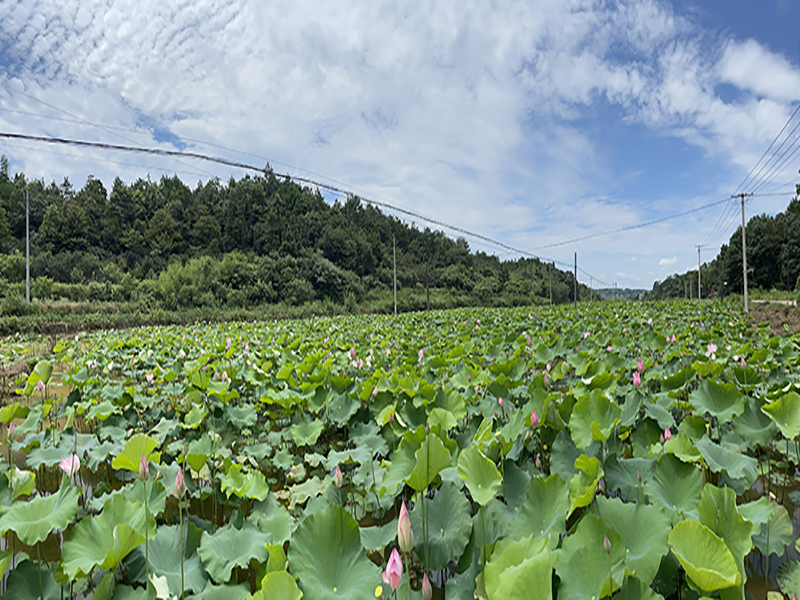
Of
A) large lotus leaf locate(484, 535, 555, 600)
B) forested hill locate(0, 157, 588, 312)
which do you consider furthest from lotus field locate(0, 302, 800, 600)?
forested hill locate(0, 157, 588, 312)

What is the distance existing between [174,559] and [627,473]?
163 centimetres

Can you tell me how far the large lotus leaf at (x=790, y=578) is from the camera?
3.81ft

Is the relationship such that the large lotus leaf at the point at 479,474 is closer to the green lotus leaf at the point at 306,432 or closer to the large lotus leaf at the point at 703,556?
the large lotus leaf at the point at 703,556

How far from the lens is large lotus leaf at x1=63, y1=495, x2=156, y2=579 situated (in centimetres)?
107

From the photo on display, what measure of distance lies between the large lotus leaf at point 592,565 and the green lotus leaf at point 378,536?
53cm

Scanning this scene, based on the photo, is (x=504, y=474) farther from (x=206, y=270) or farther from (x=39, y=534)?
(x=206, y=270)

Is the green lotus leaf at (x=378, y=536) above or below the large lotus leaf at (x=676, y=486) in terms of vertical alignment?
below

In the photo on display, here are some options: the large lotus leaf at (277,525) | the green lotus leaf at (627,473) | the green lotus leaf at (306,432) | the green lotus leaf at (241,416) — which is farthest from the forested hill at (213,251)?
the green lotus leaf at (627,473)

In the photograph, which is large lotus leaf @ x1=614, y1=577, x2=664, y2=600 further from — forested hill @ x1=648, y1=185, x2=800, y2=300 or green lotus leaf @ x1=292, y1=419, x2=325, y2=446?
forested hill @ x1=648, y1=185, x2=800, y2=300

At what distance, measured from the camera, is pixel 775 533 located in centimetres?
135

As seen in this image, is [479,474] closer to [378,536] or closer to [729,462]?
[378,536]

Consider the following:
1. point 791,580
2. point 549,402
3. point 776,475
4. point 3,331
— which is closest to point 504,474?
point 549,402

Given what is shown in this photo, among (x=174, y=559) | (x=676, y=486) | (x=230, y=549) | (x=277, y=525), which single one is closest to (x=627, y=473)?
(x=676, y=486)

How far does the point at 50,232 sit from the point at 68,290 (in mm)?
11851
